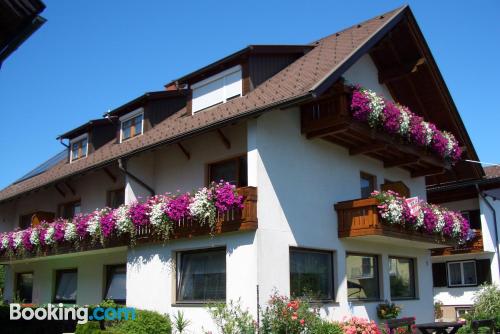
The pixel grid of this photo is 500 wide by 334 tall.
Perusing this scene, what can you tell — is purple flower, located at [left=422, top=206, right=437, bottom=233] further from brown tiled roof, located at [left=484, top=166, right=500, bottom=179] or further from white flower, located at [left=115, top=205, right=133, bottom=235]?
brown tiled roof, located at [left=484, top=166, right=500, bottom=179]

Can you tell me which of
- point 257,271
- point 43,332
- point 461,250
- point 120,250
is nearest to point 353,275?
point 257,271

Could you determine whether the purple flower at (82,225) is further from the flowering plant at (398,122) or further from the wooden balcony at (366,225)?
the flowering plant at (398,122)

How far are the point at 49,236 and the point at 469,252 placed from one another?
1773 cm

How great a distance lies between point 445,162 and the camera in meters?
19.3

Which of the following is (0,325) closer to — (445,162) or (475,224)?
(445,162)

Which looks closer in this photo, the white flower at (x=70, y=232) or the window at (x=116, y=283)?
the white flower at (x=70, y=232)

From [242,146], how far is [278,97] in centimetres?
187

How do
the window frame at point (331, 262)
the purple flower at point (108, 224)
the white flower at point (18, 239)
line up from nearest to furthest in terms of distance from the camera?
the window frame at point (331, 262) → the purple flower at point (108, 224) → the white flower at point (18, 239)

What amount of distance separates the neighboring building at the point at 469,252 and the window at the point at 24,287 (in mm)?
17728

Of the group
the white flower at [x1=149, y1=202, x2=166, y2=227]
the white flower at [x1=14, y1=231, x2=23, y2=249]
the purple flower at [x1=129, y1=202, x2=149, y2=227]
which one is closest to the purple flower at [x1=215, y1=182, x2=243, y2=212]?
the white flower at [x1=149, y1=202, x2=166, y2=227]

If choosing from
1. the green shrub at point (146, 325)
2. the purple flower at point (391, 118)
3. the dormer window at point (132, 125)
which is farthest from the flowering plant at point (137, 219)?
the purple flower at point (391, 118)

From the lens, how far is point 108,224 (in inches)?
626

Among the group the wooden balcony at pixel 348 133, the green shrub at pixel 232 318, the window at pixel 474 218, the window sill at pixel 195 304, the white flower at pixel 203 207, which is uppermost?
the wooden balcony at pixel 348 133

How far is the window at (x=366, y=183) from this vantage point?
17766 millimetres
